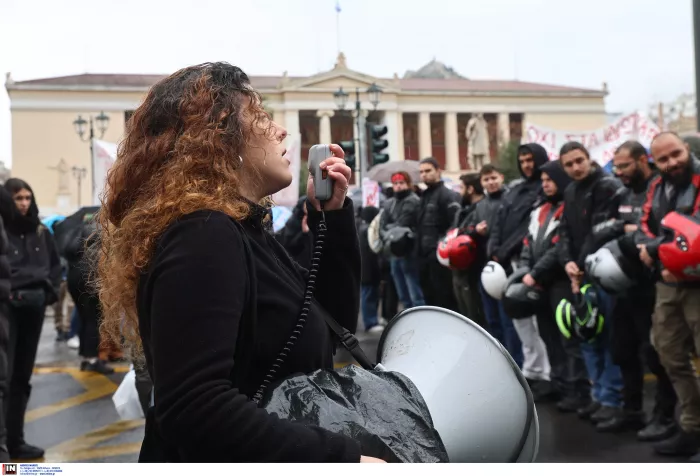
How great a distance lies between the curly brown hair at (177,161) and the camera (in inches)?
62.7

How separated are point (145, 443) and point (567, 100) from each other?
78513mm

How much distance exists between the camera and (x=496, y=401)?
159cm

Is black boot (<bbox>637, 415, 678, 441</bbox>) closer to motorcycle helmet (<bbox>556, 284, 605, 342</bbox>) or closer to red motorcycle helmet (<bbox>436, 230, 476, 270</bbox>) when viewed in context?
motorcycle helmet (<bbox>556, 284, 605, 342</bbox>)

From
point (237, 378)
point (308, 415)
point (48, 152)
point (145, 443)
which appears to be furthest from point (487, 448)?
point (48, 152)

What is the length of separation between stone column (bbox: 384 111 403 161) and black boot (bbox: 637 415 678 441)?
6877cm

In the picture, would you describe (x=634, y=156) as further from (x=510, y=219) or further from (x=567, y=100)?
(x=567, y=100)

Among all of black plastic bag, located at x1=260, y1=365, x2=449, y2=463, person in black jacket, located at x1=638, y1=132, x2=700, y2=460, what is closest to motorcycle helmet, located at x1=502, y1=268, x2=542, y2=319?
person in black jacket, located at x1=638, y1=132, x2=700, y2=460

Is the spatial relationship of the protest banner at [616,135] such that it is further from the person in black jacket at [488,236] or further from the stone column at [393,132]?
the stone column at [393,132]

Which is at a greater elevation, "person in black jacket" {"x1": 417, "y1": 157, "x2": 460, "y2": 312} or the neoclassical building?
the neoclassical building

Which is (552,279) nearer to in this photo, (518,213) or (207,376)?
(518,213)

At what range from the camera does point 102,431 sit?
606 cm

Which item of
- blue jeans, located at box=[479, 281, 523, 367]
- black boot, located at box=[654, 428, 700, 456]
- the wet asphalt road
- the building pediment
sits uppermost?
the building pediment

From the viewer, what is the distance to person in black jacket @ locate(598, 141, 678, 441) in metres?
5.39

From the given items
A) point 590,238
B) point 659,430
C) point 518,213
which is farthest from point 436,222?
point 659,430
